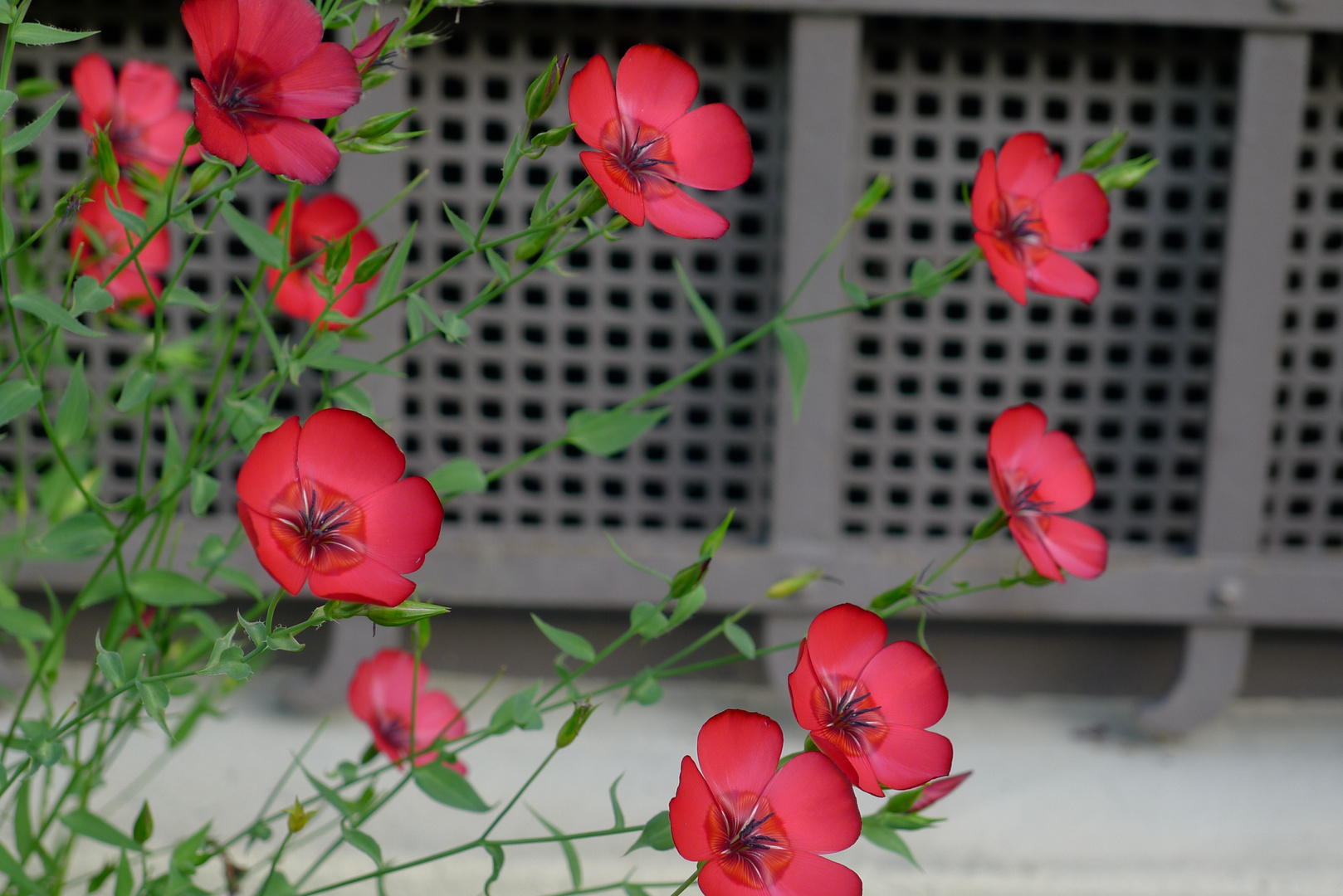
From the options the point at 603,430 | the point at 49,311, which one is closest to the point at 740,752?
the point at 603,430

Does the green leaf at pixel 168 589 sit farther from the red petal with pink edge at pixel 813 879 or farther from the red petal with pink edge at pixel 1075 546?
the red petal with pink edge at pixel 1075 546

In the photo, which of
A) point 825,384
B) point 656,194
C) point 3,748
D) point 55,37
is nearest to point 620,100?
point 656,194

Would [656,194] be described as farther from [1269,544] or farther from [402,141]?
[1269,544]

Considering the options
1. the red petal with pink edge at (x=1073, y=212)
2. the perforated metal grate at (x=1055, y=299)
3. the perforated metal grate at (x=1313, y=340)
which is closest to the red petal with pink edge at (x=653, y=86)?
the red petal with pink edge at (x=1073, y=212)

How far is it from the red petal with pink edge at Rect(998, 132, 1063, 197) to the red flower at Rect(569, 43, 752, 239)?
0.53ft

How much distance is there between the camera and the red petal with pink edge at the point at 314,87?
47 cm

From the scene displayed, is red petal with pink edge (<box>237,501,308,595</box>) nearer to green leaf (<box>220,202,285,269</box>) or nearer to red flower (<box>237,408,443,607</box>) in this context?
red flower (<box>237,408,443,607</box>)

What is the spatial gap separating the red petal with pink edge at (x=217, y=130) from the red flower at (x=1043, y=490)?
A: 395 millimetres

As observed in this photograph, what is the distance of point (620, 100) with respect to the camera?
20.9 inches

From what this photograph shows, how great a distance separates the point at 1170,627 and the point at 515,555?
114 centimetres

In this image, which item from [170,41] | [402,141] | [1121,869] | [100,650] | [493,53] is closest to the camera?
[100,650]

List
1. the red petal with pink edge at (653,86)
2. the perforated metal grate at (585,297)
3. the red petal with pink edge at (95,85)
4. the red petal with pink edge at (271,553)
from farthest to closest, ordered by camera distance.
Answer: the perforated metal grate at (585,297) < the red petal with pink edge at (95,85) < the red petal with pink edge at (653,86) < the red petal with pink edge at (271,553)

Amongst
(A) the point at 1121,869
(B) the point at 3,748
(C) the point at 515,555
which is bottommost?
(A) the point at 1121,869

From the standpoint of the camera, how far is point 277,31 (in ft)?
1.54
